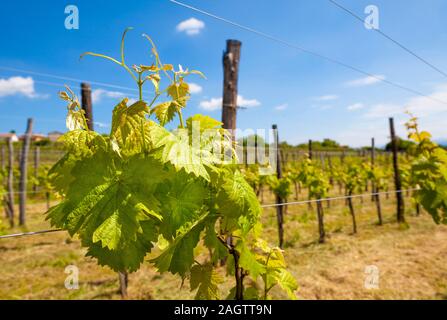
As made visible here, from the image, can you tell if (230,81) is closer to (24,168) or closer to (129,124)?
(129,124)

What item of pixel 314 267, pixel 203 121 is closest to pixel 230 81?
pixel 203 121

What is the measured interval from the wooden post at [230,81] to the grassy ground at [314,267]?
2.74 meters

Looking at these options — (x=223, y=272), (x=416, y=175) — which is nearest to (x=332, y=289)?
(x=223, y=272)

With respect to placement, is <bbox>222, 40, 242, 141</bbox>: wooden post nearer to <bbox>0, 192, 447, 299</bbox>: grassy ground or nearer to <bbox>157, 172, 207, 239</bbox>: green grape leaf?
<bbox>0, 192, 447, 299</bbox>: grassy ground

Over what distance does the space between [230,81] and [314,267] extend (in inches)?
165

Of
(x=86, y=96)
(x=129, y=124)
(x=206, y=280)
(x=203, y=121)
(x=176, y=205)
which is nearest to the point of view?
(x=129, y=124)

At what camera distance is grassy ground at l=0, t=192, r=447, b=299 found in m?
5.01

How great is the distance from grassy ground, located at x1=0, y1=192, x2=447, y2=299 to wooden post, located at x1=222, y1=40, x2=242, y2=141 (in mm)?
2744

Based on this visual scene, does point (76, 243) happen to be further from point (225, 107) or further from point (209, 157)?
point (209, 157)

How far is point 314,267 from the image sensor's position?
6148 millimetres

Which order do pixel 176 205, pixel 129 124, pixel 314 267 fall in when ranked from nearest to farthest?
pixel 129 124
pixel 176 205
pixel 314 267

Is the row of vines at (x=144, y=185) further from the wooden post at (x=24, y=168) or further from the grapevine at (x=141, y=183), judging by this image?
the wooden post at (x=24, y=168)
